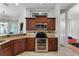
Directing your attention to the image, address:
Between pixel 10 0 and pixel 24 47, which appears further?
pixel 24 47

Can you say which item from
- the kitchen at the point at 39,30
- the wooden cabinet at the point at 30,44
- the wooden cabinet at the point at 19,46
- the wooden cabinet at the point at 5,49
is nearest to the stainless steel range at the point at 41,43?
the kitchen at the point at 39,30

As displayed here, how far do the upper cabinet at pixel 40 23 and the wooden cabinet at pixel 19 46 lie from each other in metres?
1.24

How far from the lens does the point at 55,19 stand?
729 cm

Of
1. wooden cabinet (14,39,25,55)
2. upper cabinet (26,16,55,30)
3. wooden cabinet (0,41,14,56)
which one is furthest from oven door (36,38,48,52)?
wooden cabinet (0,41,14,56)

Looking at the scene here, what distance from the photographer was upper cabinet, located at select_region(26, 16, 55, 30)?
24.1 ft

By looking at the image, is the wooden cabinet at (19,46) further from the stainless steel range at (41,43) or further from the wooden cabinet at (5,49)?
the wooden cabinet at (5,49)

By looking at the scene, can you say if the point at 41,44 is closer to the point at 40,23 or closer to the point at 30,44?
the point at 30,44

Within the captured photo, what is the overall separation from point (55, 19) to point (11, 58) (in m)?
6.17

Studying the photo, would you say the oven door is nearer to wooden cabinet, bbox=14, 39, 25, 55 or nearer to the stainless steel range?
the stainless steel range

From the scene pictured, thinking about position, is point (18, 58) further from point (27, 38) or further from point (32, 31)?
point (32, 31)

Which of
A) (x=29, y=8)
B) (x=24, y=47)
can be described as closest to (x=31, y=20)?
(x=29, y=8)

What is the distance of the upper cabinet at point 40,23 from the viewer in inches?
290

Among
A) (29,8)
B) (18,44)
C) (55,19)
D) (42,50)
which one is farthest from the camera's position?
(29,8)

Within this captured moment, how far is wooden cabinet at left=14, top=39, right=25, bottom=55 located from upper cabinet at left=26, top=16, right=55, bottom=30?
124cm
